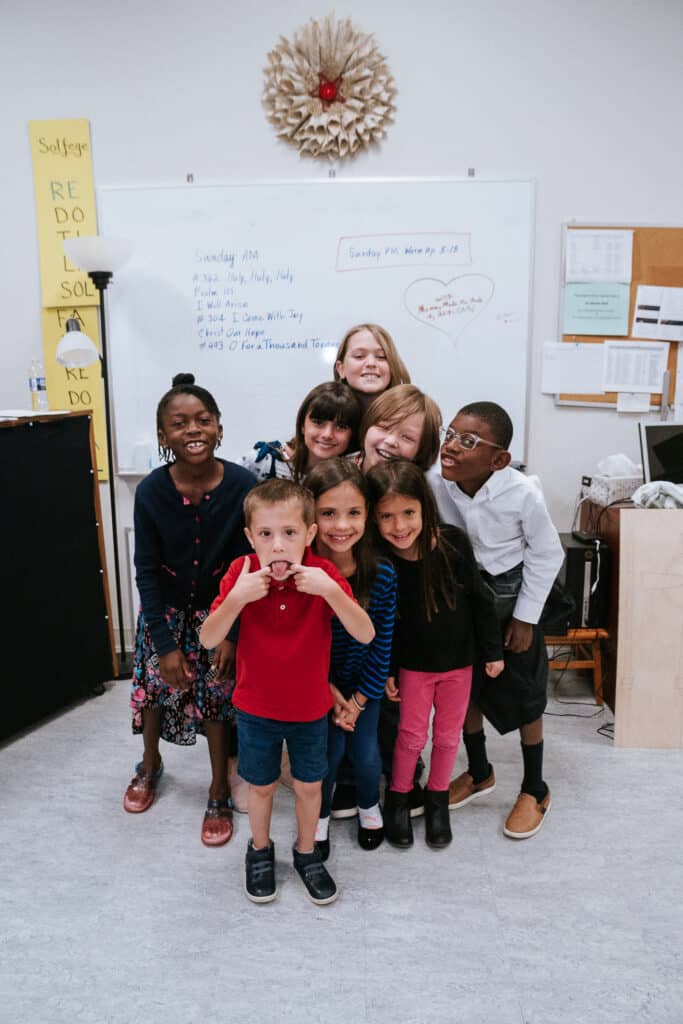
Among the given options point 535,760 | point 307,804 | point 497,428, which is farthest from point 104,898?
point 497,428

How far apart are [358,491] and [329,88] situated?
1.83 meters

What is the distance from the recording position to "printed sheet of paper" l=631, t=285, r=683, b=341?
Answer: 8.71 feet

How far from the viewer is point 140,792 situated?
190cm

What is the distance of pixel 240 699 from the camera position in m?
1.50

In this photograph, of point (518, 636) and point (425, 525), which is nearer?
point (425, 525)

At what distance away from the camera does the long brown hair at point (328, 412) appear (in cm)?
175

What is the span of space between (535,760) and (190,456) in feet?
3.90

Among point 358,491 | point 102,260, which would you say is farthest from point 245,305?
point 358,491

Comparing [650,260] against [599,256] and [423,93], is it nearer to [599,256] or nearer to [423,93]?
[599,256]

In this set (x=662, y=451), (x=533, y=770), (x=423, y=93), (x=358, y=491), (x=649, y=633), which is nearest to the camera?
(x=358, y=491)

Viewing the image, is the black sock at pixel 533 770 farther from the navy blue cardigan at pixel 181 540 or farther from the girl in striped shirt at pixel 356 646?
the navy blue cardigan at pixel 181 540

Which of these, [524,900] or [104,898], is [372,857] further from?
[104,898]

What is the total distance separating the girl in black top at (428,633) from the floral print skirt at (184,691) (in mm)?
466

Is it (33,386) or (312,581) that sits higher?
(33,386)
